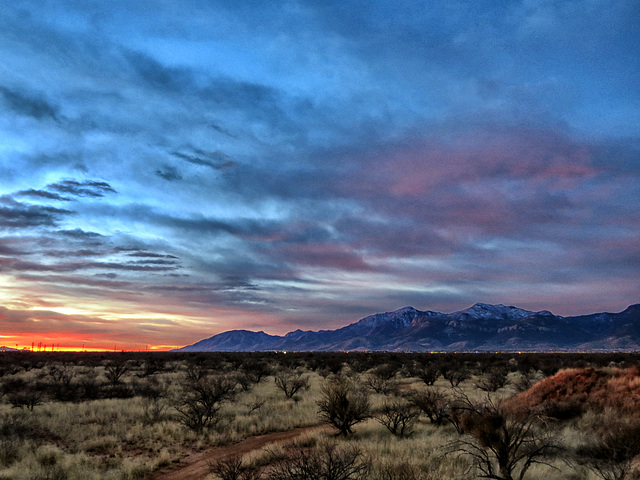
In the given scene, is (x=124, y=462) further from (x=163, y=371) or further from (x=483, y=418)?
(x=163, y=371)

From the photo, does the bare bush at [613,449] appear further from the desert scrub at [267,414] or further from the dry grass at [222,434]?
the desert scrub at [267,414]

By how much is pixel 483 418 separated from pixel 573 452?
160 inches

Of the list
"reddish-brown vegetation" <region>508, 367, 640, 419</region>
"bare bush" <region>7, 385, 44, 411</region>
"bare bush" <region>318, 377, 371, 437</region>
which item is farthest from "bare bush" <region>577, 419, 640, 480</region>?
"bare bush" <region>7, 385, 44, 411</region>

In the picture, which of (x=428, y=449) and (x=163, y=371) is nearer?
(x=428, y=449)

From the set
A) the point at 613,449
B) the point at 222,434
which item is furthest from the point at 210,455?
the point at 613,449

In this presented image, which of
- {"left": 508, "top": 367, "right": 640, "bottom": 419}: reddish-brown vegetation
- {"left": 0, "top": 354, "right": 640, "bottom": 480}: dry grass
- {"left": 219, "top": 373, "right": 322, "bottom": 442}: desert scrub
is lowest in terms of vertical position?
{"left": 219, "top": 373, "right": 322, "bottom": 442}: desert scrub

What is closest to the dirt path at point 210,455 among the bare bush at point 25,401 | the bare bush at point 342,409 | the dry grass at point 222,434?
the dry grass at point 222,434

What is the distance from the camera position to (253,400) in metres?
24.4

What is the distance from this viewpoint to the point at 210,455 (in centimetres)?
1417

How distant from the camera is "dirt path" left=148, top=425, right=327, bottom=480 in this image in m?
12.3

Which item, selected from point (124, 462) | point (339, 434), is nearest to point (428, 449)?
point (339, 434)

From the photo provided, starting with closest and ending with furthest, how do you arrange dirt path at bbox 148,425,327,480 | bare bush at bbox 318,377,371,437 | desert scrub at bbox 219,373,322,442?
dirt path at bbox 148,425,327,480, bare bush at bbox 318,377,371,437, desert scrub at bbox 219,373,322,442

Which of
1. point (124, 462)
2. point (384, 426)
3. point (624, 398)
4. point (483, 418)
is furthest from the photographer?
point (384, 426)

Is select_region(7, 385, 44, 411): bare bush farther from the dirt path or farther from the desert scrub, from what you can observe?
the dirt path
